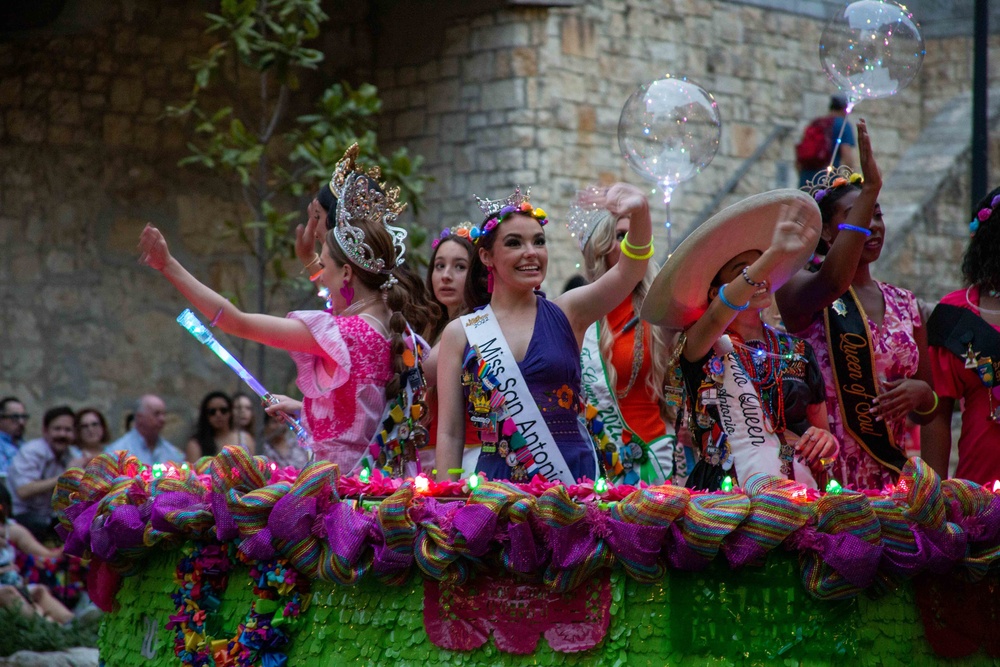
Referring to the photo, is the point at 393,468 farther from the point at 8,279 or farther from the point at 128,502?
the point at 8,279

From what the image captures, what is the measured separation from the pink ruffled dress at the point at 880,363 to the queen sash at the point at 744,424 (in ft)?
1.98

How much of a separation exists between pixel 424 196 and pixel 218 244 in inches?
78.2

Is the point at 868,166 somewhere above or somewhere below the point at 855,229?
above

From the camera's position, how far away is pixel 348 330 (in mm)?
5066

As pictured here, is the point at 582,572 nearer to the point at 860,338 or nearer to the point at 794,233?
the point at 794,233

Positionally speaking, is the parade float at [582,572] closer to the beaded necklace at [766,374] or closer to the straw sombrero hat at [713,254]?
the beaded necklace at [766,374]

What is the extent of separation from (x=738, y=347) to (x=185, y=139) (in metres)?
9.38

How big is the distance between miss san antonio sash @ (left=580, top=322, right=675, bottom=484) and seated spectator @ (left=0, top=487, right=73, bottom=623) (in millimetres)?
4072

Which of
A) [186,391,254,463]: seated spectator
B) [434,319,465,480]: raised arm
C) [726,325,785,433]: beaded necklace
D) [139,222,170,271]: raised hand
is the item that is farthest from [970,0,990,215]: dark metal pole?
[186,391,254,463]: seated spectator

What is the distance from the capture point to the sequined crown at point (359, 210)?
5215mm

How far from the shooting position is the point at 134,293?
12766 mm

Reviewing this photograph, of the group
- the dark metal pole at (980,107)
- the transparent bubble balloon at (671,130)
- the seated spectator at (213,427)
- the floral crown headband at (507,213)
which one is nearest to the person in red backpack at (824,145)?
the dark metal pole at (980,107)

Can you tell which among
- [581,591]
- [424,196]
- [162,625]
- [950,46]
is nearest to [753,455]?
[581,591]

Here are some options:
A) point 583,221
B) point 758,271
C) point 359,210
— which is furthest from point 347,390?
point 758,271
